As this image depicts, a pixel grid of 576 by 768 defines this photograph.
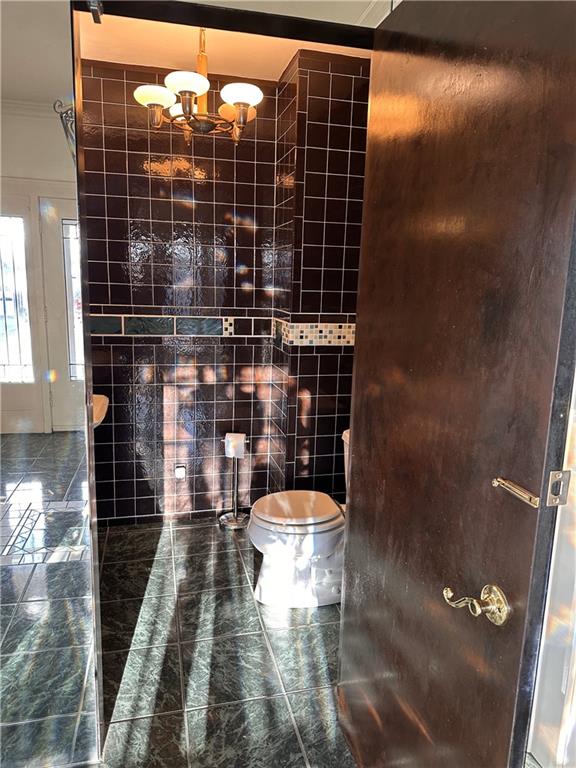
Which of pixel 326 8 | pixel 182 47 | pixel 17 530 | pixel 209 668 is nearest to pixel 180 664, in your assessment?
pixel 209 668

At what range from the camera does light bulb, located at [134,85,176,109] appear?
89.4 inches

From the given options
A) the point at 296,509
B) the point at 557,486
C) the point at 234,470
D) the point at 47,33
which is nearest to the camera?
the point at 557,486

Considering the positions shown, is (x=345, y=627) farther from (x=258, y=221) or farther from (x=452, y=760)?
(x=258, y=221)

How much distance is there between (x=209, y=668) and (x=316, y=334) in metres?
1.72

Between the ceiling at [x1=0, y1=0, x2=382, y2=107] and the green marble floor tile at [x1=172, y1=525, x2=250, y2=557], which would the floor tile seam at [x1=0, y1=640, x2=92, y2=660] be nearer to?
the green marble floor tile at [x1=172, y1=525, x2=250, y2=557]

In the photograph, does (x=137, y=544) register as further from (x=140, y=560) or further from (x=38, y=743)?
(x=38, y=743)

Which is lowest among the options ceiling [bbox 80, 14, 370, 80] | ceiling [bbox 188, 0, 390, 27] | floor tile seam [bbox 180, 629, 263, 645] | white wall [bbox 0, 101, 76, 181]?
floor tile seam [bbox 180, 629, 263, 645]

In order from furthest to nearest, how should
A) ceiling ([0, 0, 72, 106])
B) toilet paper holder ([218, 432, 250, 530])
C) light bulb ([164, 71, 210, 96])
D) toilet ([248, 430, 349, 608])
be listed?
toilet paper holder ([218, 432, 250, 530]) < toilet ([248, 430, 349, 608]) < light bulb ([164, 71, 210, 96]) < ceiling ([0, 0, 72, 106])

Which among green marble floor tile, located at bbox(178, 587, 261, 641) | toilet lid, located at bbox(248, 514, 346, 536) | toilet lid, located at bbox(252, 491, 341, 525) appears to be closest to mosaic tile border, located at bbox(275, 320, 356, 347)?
toilet lid, located at bbox(252, 491, 341, 525)

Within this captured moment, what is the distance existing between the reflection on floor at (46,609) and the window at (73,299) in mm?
215

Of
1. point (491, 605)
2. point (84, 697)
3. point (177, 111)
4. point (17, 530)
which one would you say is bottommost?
point (84, 697)

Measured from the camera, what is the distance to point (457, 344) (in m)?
1.04

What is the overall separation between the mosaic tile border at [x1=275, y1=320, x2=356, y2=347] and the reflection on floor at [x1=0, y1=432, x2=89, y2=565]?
1592 mm

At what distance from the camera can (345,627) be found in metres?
1.75
